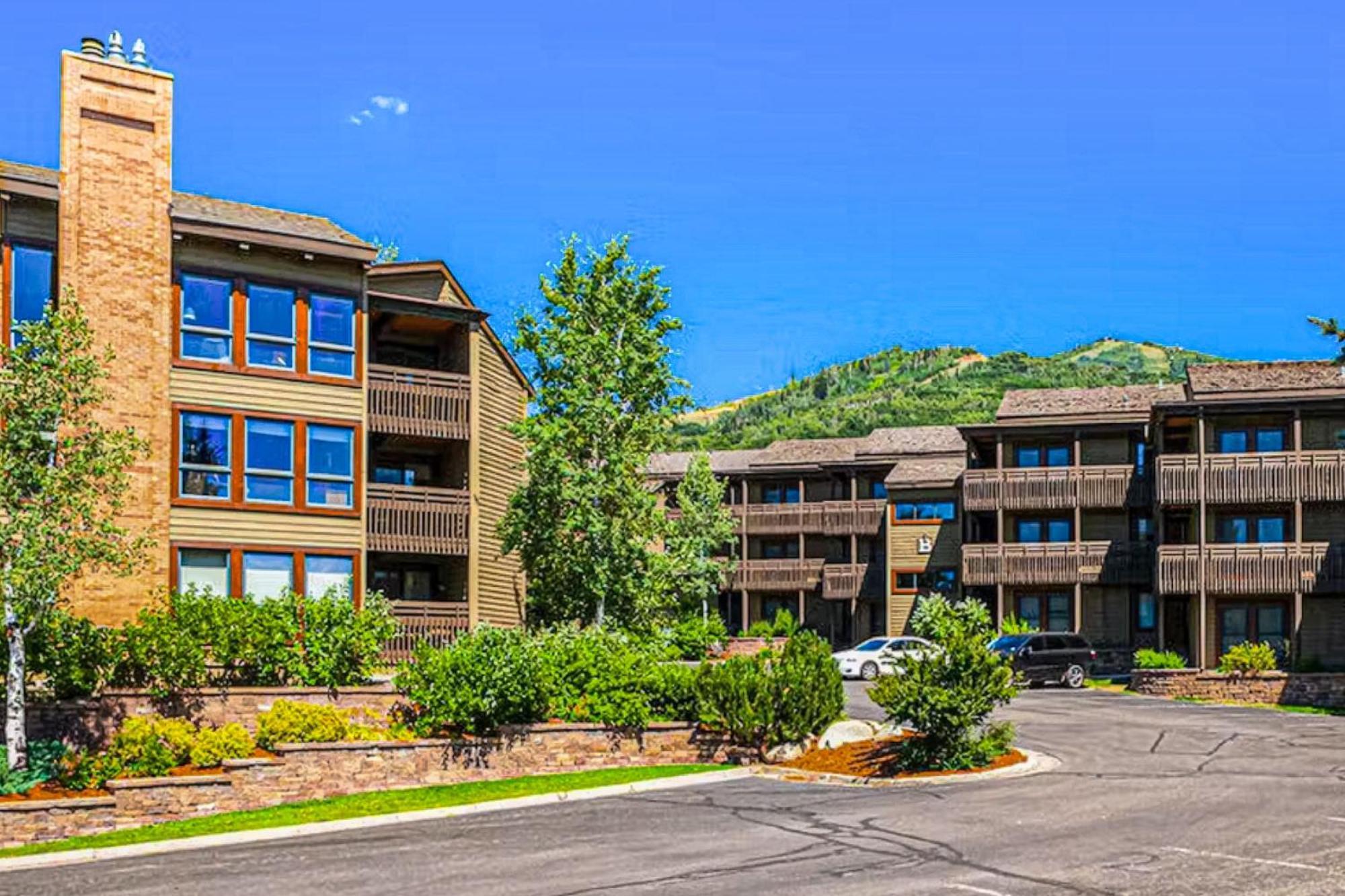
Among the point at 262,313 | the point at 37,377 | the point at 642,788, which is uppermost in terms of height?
the point at 262,313

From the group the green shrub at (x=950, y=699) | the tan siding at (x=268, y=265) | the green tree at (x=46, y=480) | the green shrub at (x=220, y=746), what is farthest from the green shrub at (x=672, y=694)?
the tan siding at (x=268, y=265)

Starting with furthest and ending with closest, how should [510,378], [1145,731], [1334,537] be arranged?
[1334,537]
[510,378]
[1145,731]

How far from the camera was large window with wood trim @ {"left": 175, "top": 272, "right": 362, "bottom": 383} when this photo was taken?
3084 cm

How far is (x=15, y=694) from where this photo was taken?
23016 millimetres

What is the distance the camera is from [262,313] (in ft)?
104

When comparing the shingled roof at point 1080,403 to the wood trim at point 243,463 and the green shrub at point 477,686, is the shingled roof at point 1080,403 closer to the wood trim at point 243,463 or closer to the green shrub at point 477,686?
the wood trim at point 243,463

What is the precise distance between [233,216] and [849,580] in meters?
37.5

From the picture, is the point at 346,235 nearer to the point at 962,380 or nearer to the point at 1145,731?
the point at 1145,731

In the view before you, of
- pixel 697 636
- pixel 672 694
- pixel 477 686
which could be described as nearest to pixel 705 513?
pixel 697 636

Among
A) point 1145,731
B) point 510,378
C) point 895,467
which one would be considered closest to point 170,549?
point 510,378

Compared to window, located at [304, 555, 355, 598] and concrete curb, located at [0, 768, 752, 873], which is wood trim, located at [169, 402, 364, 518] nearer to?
window, located at [304, 555, 355, 598]

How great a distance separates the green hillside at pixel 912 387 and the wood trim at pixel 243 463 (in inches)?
3088

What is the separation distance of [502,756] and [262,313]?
11830mm

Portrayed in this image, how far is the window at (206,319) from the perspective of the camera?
30.8 meters
